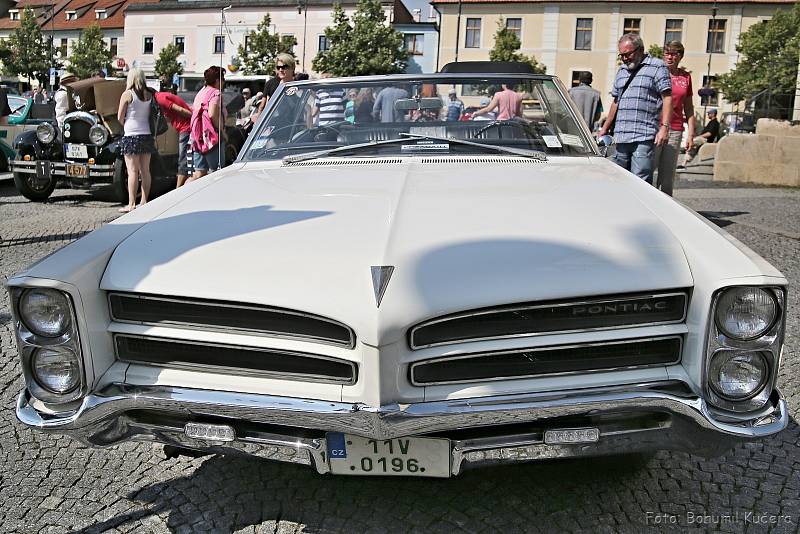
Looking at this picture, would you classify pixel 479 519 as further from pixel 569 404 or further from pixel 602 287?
pixel 602 287

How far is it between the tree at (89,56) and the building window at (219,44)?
8.71 metres

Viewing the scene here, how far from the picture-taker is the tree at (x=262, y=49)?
196 ft

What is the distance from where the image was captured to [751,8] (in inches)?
2074

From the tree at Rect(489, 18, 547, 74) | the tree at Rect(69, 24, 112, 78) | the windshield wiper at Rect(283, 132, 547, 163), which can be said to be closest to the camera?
the windshield wiper at Rect(283, 132, 547, 163)

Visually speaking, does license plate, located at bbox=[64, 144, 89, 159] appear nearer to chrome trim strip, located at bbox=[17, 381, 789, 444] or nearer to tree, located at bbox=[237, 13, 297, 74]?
chrome trim strip, located at bbox=[17, 381, 789, 444]

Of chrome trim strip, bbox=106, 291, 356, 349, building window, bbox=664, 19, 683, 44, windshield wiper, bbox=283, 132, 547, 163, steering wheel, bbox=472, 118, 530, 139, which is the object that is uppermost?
building window, bbox=664, 19, 683, 44

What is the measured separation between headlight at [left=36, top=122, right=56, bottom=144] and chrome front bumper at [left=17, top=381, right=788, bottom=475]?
9.02m

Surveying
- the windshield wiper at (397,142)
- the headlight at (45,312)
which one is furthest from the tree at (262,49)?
the headlight at (45,312)

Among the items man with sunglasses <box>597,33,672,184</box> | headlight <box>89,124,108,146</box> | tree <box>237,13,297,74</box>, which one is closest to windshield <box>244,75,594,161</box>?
man with sunglasses <box>597,33,672,184</box>

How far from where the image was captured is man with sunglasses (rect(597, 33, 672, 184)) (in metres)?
6.89

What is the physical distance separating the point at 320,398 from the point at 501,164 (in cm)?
169

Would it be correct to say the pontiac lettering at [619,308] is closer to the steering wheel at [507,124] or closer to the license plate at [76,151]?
the steering wheel at [507,124]

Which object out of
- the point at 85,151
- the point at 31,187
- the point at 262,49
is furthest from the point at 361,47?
the point at 85,151

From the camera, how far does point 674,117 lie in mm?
7867
